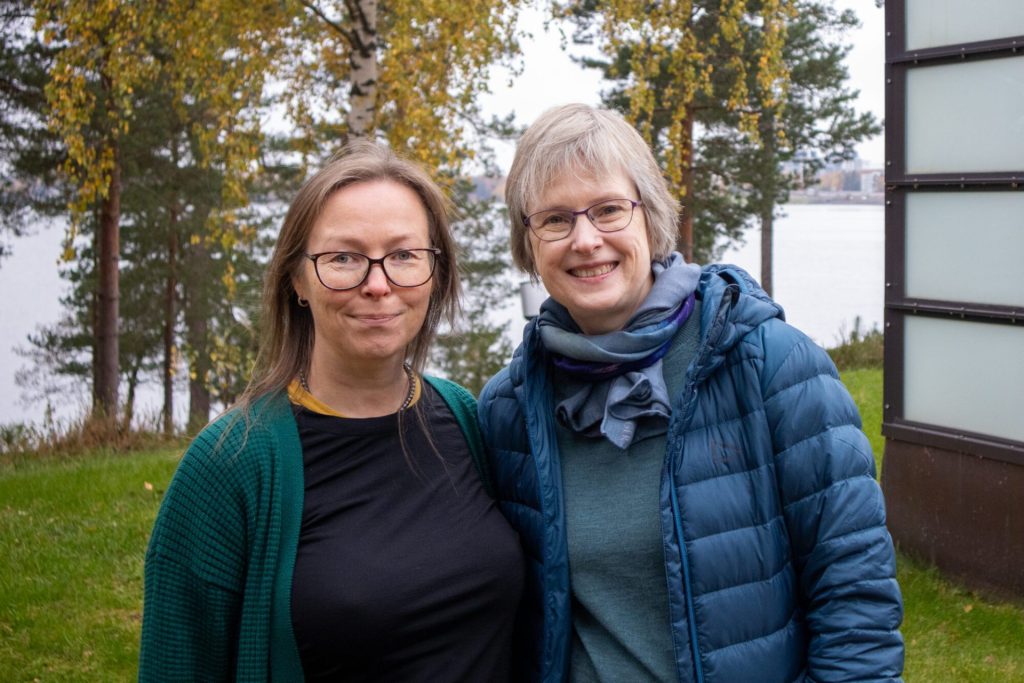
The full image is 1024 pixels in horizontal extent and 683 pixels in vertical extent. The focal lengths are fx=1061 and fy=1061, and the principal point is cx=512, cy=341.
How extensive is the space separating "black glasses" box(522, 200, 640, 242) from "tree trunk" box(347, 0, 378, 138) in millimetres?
6153

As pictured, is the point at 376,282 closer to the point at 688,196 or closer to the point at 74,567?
the point at 74,567

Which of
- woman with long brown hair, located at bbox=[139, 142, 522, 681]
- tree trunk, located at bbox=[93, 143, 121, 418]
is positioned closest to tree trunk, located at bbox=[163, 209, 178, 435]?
tree trunk, located at bbox=[93, 143, 121, 418]

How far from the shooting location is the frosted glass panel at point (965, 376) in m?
5.28

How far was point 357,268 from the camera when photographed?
2.25m

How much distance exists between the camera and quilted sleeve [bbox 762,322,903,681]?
2.03 meters

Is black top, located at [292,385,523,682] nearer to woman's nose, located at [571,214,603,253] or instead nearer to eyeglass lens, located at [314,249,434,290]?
eyeglass lens, located at [314,249,434,290]

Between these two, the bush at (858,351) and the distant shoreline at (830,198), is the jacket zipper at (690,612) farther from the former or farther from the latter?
the bush at (858,351)

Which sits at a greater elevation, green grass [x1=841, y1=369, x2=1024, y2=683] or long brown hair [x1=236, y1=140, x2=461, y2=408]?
long brown hair [x1=236, y1=140, x2=461, y2=408]

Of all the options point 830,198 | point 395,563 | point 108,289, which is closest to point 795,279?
point 830,198

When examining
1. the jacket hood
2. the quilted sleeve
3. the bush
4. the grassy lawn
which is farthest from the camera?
the bush

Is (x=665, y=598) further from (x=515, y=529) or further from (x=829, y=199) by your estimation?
(x=829, y=199)

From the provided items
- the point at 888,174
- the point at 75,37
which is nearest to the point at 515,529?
the point at 888,174

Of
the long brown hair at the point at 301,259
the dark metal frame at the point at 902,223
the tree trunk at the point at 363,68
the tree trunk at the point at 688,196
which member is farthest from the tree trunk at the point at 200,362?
the long brown hair at the point at 301,259

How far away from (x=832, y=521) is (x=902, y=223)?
4.14 meters
